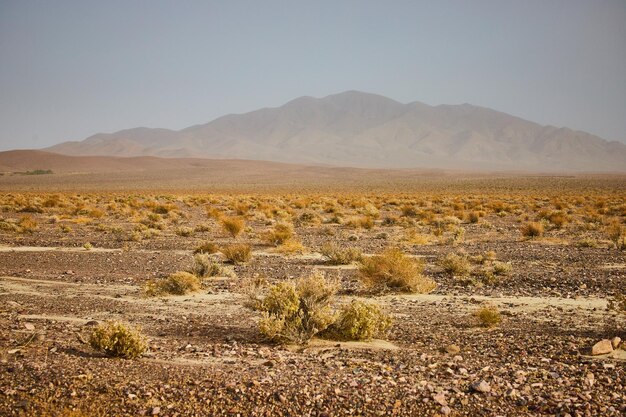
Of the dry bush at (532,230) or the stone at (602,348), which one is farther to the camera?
the dry bush at (532,230)

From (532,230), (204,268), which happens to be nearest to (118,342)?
(204,268)

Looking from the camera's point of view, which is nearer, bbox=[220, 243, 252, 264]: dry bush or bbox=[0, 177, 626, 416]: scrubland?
bbox=[0, 177, 626, 416]: scrubland

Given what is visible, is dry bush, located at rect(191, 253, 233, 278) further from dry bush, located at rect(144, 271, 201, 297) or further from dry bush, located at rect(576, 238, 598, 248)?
dry bush, located at rect(576, 238, 598, 248)

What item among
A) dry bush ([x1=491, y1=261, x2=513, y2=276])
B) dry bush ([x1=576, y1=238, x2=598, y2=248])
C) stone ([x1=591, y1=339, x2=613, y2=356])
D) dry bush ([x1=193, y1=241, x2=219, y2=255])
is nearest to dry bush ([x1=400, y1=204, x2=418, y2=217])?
dry bush ([x1=576, y1=238, x2=598, y2=248])

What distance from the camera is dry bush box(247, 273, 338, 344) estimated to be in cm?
816

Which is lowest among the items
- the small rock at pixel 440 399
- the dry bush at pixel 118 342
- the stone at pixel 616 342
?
the small rock at pixel 440 399

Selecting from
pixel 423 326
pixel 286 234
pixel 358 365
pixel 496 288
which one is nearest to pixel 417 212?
pixel 286 234

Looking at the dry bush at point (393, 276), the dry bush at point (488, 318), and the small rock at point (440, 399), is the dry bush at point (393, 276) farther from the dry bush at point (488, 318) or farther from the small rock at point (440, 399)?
the small rock at point (440, 399)

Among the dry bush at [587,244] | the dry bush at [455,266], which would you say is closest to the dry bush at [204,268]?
the dry bush at [455,266]

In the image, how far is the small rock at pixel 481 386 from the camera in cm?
629

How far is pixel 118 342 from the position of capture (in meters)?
7.22

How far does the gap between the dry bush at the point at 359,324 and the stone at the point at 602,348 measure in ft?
9.15

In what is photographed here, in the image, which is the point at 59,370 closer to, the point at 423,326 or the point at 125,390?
the point at 125,390

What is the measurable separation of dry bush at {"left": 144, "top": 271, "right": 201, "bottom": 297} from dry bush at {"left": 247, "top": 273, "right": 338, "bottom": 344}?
11.1 feet
